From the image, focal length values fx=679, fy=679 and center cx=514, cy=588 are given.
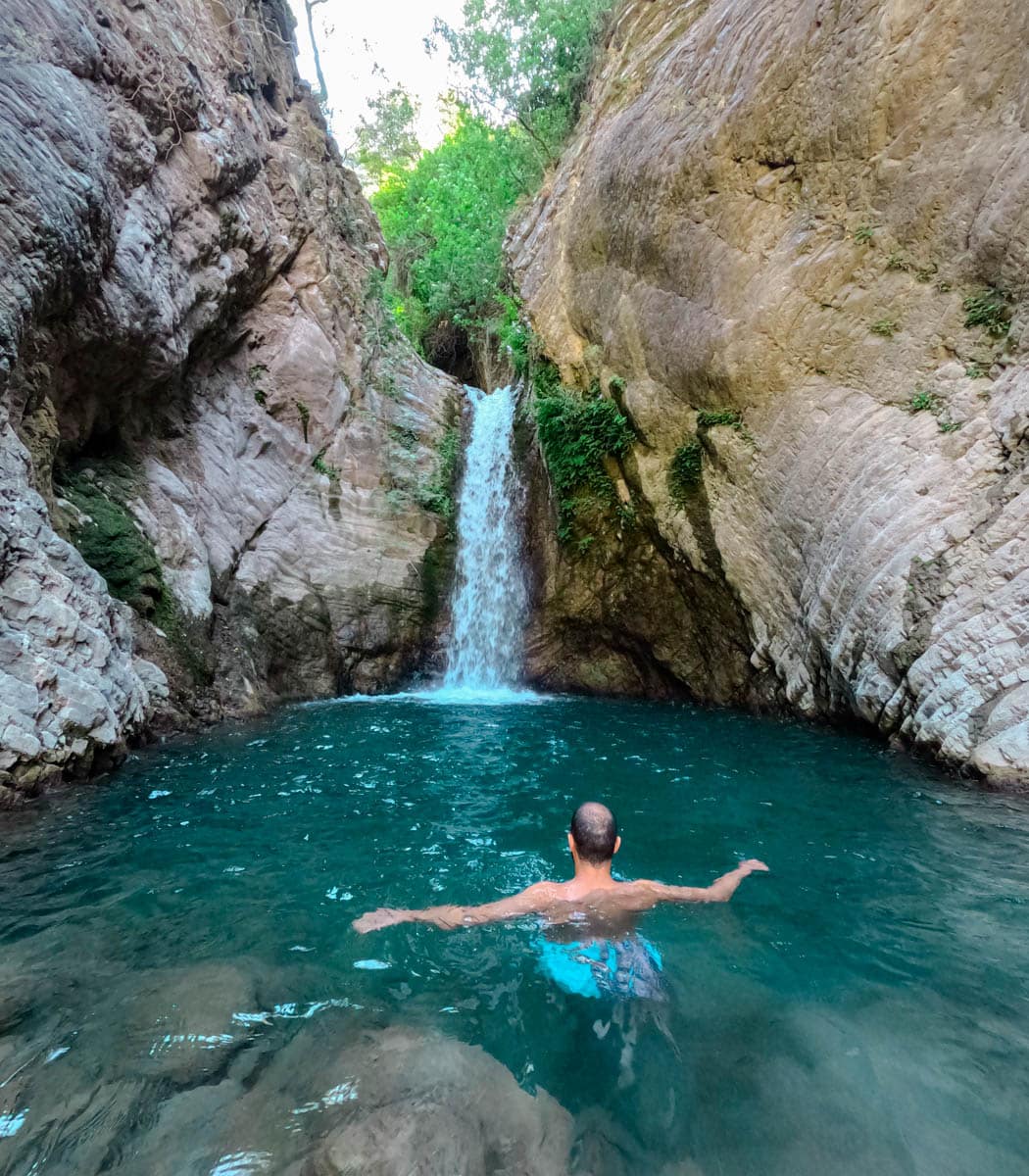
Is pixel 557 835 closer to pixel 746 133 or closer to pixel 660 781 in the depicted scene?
pixel 660 781

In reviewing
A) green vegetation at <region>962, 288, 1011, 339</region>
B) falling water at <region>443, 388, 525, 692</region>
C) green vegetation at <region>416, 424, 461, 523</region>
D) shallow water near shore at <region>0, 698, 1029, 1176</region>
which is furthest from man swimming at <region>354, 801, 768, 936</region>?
green vegetation at <region>416, 424, 461, 523</region>

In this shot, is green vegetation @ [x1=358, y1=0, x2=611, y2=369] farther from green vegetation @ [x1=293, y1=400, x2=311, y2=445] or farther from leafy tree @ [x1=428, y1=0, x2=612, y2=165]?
green vegetation @ [x1=293, y1=400, x2=311, y2=445]

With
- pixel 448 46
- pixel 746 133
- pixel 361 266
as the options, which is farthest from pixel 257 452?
pixel 448 46

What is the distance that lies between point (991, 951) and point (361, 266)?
52.8 ft

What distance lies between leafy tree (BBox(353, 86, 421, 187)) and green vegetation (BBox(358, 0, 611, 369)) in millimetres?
99

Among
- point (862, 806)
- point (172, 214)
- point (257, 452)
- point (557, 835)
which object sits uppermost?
point (172, 214)

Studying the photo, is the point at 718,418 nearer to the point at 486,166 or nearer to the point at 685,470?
the point at 685,470

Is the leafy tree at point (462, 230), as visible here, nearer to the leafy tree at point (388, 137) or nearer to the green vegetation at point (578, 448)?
the leafy tree at point (388, 137)

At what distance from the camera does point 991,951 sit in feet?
10.6

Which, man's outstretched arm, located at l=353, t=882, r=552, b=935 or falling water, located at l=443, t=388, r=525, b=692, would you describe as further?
falling water, located at l=443, t=388, r=525, b=692

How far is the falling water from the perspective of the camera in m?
12.8

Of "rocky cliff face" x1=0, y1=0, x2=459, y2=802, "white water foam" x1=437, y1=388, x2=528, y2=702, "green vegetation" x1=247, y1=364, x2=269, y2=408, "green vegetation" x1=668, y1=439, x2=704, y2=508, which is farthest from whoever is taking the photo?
"white water foam" x1=437, y1=388, x2=528, y2=702

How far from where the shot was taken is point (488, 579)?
43.2ft

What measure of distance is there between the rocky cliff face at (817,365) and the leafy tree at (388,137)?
528 inches
